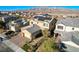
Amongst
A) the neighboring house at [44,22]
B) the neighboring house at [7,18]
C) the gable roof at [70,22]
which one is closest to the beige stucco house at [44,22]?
the neighboring house at [44,22]

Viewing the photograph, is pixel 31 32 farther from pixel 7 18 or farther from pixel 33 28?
pixel 7 18

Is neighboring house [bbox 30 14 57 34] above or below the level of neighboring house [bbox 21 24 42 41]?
above

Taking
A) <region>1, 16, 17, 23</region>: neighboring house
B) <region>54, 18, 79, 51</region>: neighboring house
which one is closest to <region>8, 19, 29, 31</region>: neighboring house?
<region>1, 16, 17, 23</region>: neighboring house

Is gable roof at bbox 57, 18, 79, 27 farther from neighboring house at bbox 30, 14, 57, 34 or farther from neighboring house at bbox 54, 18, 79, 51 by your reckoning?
neighboring house at bbox 30, 14, 57, 34

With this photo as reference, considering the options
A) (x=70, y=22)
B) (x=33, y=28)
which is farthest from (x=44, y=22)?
(x=70, y=22)
